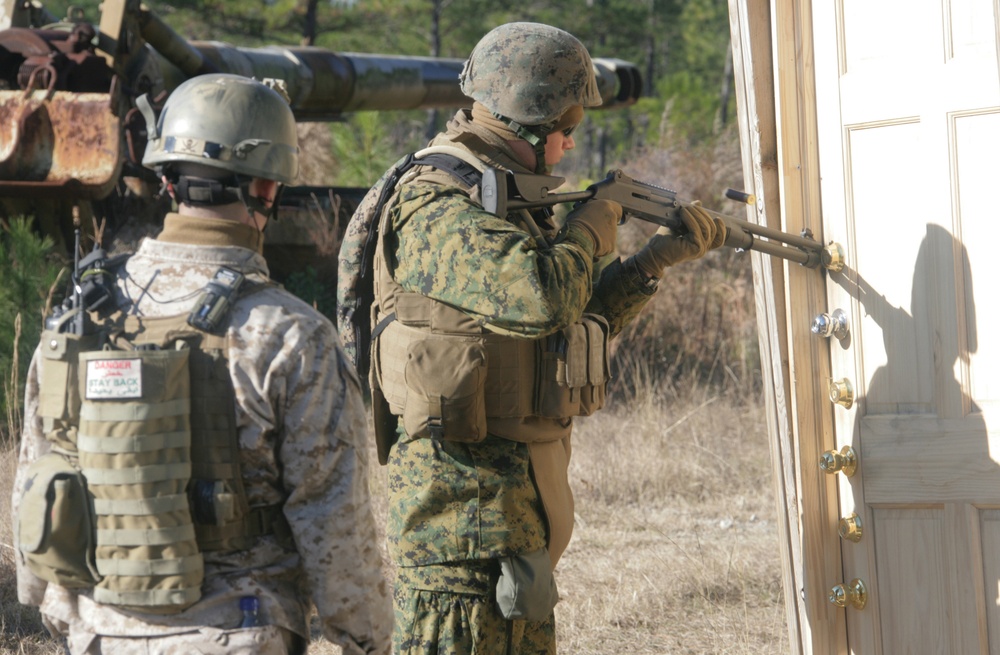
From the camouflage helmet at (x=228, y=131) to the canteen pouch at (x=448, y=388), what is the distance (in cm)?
49

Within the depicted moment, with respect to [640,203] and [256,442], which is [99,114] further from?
[256,442]

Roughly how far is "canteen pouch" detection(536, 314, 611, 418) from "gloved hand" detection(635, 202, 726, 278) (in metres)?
0.32

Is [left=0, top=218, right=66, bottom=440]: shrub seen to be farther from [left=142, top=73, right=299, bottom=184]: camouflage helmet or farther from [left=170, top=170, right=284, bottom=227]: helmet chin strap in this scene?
[left=170, top=170, right=284, bottom=227]: helmet chin strap

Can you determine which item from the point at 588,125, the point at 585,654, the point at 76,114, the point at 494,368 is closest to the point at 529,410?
the point at 494,368

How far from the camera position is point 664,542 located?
551cm

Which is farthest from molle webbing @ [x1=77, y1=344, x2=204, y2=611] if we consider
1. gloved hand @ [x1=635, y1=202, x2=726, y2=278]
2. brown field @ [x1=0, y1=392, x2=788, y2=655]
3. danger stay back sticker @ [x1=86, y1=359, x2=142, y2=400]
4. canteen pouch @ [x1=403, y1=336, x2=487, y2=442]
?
brown field @ [x1=0, y1=392, x2=788, y2=655]

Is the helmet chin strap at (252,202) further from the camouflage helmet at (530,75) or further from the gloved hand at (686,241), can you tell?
the gloved hand at (686,241)

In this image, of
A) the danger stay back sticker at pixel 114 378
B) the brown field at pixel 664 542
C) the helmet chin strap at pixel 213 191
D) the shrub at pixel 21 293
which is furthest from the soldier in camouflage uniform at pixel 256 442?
the shrub at pixel 21 293

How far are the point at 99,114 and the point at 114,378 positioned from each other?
4813 millimetres

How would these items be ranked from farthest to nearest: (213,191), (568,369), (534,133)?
(534,133)
(568,369)
(213,191)

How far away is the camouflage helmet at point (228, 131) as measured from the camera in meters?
2.18

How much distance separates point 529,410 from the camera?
8.55 ft

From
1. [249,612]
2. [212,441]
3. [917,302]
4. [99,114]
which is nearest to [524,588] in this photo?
[249,612]

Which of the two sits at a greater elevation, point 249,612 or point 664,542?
point 249,612
